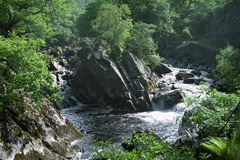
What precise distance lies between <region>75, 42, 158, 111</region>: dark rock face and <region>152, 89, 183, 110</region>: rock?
1.10m

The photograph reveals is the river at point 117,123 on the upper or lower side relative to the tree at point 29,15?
lower

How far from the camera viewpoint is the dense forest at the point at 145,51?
6422mm

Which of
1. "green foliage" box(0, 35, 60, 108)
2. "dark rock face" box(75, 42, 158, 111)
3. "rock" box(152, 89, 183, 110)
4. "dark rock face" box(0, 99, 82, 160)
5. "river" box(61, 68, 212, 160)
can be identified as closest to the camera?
"green foliage" box(0, 35, 60, 108)

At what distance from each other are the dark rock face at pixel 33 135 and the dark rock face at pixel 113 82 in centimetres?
960

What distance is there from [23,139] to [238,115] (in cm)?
1000

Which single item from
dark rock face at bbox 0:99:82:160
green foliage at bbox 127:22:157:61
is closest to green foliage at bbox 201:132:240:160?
dark rock face at bbox 0:99:82:160

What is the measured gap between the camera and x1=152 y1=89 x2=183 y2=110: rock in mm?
20484

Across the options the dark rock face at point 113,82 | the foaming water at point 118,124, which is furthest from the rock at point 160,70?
the foaming water at point 118,124

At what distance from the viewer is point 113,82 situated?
2181 centimetres

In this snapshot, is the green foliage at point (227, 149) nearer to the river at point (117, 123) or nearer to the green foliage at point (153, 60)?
the river at point (117, 123)

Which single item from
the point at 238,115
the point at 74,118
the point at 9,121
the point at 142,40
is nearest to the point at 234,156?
the point at 238,115

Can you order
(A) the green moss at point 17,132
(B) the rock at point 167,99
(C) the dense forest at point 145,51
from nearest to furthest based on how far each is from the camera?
(C) the dense forest at point 145,51 → (A) the green moss at point 17,132 → (B) the rock at point 167,99

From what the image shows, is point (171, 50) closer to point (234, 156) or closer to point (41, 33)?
point (41, 33)

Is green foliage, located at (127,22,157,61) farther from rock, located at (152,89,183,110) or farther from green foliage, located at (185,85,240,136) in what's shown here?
green foliage, located at (185,85,240,136)
